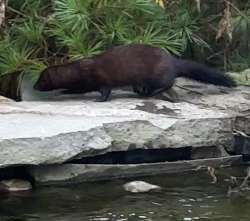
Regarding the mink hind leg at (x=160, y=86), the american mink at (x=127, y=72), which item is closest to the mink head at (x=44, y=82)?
the american mink at (x=127, y=72)

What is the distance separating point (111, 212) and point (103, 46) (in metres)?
2.68

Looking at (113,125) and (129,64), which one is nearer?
(113,125)

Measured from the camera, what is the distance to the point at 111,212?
554 centimetres

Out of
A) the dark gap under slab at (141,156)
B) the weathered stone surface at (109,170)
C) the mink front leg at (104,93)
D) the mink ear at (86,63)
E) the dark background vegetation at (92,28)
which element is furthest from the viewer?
the dark background vegetation at (92,28)

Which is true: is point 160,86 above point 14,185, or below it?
above

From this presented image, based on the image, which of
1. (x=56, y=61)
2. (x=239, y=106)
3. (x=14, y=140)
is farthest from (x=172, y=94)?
(x=14, y=140)

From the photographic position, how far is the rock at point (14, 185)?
5995 millimetres

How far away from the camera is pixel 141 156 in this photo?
6.70 metres

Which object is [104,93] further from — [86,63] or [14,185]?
[14,185]

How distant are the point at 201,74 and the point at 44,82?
1.40m

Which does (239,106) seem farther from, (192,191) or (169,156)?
(192,191)

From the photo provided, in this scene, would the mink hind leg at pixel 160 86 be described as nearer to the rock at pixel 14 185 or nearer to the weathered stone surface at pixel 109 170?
the weathered stone surface at pixel 109 170

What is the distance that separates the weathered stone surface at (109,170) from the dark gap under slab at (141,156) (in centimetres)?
17

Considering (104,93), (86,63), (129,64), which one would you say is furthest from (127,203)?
(86,63)
